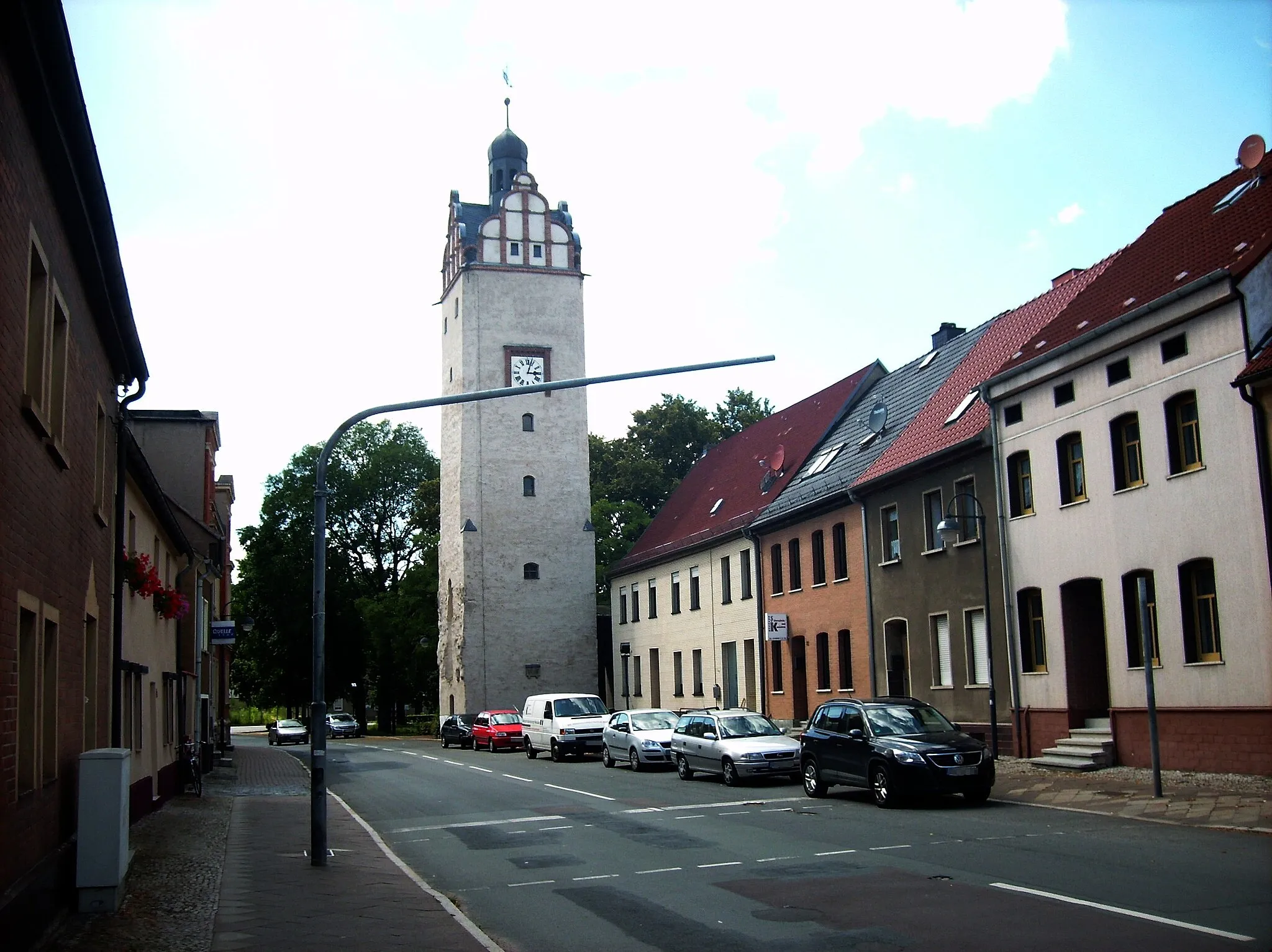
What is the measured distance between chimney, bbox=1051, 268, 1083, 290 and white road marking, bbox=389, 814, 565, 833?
1995 cm

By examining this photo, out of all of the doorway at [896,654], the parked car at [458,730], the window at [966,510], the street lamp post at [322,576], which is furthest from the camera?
the parked car at [458,730]

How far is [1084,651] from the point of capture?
2423 cm

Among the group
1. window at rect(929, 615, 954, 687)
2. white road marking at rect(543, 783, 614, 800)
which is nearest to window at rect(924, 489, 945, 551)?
window at rect(929, 615, 954, 687)

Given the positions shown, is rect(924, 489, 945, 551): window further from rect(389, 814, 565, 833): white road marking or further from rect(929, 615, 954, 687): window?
rect(389, 814, 565, 833): white road marking

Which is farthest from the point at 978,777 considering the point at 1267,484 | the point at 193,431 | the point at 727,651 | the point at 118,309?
the point at 727,651

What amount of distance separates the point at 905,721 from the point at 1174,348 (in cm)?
798

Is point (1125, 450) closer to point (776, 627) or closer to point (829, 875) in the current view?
point (829, 875)

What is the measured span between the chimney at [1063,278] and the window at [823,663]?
→ 11222mm

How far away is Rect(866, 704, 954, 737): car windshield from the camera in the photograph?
758 inches

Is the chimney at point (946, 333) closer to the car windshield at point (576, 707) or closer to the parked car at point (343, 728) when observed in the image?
the car windshield at point (576, 707)

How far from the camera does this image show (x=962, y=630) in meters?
27.7

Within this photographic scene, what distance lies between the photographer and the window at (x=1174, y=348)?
69.2ft

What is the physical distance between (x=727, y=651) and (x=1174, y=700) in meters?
23.9

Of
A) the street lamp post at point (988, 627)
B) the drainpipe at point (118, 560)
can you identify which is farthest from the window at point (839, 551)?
the drainpipe at point (118, 560)
